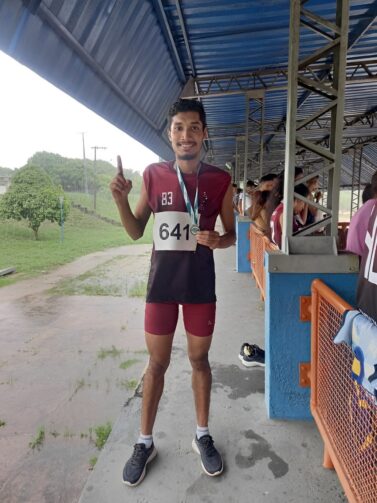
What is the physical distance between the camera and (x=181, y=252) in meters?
2.01

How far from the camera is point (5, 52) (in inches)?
99.1

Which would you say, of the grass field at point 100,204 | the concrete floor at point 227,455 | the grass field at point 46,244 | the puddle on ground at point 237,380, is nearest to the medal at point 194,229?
the concrete floor at point 227,455

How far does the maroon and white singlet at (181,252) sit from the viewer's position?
6.63 ft

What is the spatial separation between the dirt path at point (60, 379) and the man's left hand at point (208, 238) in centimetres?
195

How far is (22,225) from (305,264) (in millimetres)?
25332

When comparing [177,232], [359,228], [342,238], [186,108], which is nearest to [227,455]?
[177,232]

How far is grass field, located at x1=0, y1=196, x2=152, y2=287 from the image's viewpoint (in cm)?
1353

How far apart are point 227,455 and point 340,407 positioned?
2.59ft

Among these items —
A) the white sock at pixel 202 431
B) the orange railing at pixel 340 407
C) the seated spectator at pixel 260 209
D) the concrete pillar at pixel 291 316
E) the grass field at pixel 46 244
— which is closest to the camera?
the orange railing at pixel 340 407

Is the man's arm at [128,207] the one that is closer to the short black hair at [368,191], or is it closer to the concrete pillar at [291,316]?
the concrete pillar at [291,316]

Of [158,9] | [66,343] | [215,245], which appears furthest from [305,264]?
[66,343]

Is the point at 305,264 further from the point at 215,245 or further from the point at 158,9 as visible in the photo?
the point at 158,9

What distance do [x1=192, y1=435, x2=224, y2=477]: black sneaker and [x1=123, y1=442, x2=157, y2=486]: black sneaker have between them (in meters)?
0.29

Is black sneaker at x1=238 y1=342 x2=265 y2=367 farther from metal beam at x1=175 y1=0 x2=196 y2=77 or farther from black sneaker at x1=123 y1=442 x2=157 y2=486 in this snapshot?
metal beam at x1=175 y1=0 x2=196 y2=77
